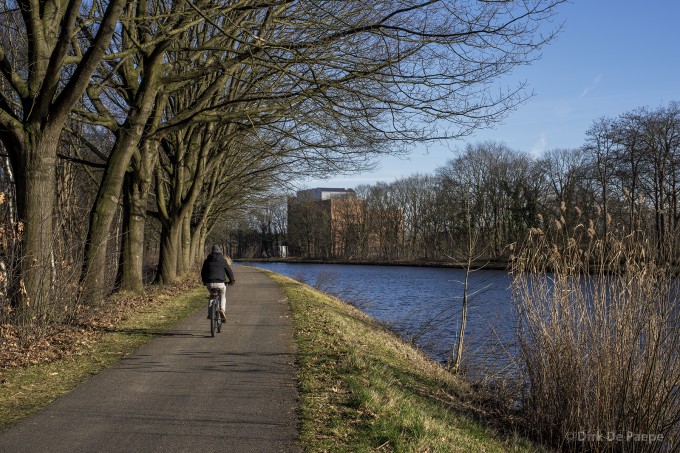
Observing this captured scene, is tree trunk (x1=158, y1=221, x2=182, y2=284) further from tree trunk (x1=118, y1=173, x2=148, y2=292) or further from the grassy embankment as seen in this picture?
the grassy embankment

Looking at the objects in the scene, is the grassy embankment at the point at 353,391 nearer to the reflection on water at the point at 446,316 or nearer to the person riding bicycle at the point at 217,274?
the person riding bicycle at the point at 217,274

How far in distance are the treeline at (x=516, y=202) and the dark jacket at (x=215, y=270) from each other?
448 centimetres

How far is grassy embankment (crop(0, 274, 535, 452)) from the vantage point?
570 cm

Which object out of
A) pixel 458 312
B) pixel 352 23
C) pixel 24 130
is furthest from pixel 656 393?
pixel 458 312

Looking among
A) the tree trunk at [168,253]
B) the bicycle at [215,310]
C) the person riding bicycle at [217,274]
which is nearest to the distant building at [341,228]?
the tree trunk at [168,253]

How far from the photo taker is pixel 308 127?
53.6ft

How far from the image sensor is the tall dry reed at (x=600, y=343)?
6.77 metres

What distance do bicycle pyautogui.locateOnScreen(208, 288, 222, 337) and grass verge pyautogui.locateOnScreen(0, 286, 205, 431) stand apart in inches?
40.0

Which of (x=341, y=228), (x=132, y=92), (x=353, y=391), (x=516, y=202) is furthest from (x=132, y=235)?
(x=341, y=228)

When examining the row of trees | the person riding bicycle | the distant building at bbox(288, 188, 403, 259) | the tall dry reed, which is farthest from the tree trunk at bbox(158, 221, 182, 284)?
the distant building at bbox(288, 188, 403, 259)

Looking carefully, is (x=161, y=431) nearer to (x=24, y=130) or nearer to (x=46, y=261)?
(x=46, y=261)

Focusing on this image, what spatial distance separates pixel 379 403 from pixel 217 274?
18.6ft

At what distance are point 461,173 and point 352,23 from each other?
4696 centimetres

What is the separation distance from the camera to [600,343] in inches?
290
